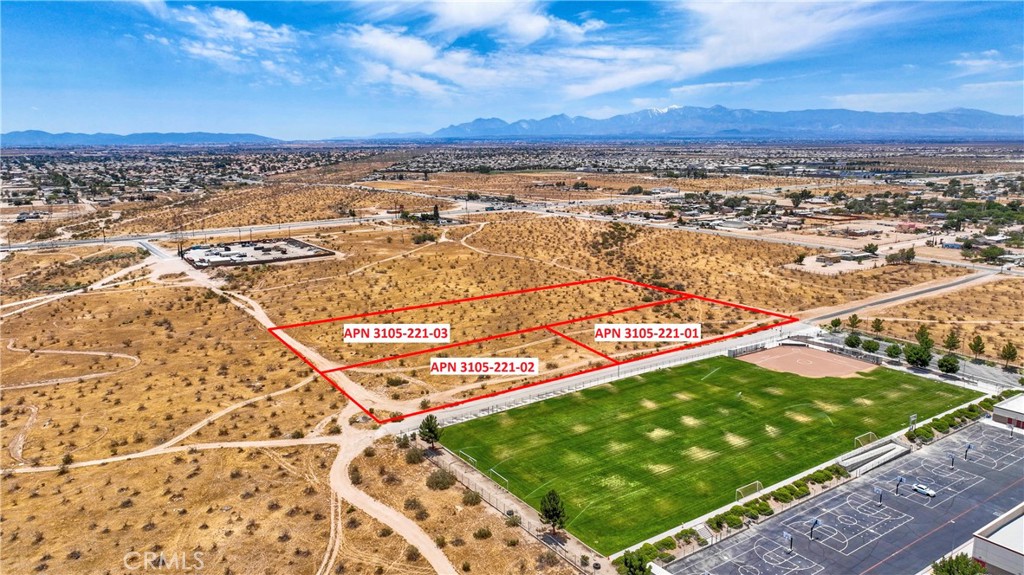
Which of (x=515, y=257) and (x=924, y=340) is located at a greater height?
(x=515, y=257)

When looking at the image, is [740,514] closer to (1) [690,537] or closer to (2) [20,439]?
(1) [690,537]

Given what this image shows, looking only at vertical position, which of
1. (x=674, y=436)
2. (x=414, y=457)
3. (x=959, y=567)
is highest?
(x=959, y=567)

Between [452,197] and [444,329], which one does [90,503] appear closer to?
[444,329]

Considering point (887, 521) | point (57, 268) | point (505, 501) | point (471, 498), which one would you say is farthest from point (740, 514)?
point (57, 268)

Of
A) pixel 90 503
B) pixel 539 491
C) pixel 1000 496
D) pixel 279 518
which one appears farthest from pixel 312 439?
pixel 1000 496

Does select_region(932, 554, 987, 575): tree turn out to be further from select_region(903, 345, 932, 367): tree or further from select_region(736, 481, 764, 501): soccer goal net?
select_region(903, 345, 932, 367): tree

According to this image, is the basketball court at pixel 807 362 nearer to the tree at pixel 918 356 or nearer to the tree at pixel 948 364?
the tree at pixel 918 356
